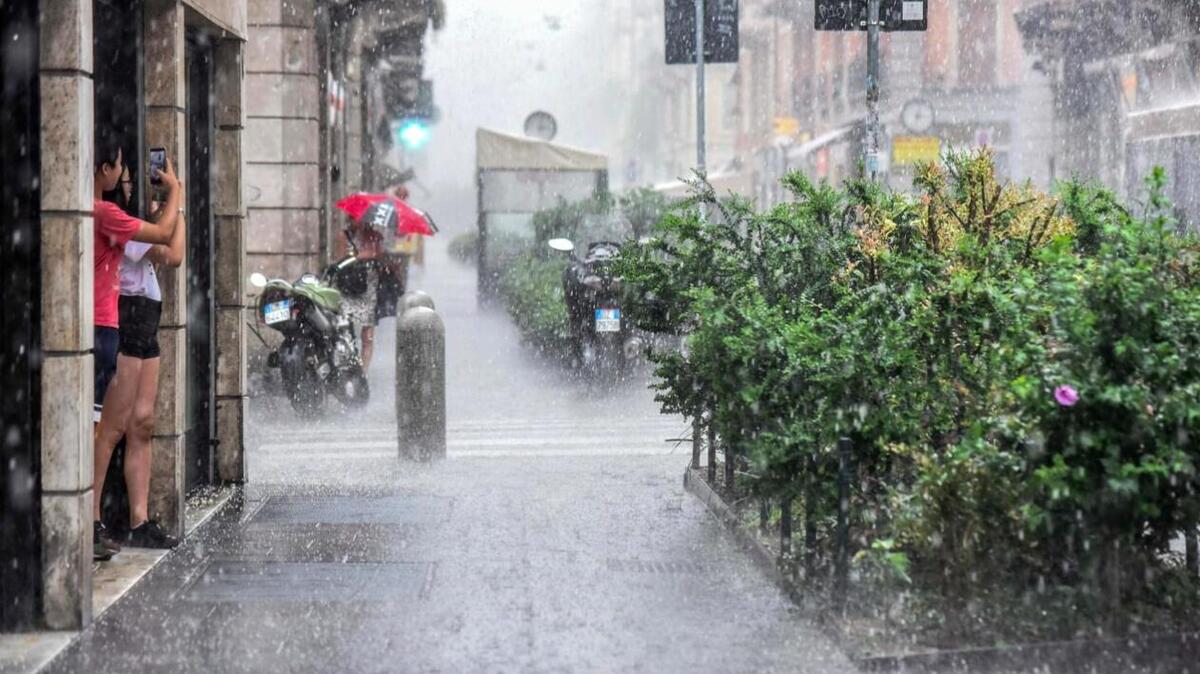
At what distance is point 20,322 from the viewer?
6.71 meters

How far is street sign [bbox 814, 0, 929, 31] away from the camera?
14.5 meters

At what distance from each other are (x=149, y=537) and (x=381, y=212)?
9.79 metres

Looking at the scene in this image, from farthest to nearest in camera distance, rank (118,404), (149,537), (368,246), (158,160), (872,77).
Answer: (368,246) < (872,77) < (149,537) < (158,160) < (118,404)

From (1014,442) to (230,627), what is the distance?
10.2ft

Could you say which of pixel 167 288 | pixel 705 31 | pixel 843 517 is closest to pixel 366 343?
pixel 705 31

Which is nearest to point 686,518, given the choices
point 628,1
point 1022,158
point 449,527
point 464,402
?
point 449,527

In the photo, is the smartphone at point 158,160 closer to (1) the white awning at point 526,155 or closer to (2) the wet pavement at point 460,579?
(2) the wet pavement at point 460,579

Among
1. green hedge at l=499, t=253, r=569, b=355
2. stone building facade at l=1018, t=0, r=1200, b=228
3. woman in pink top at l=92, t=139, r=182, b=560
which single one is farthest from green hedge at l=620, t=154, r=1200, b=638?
stone building facade at l=1018, t=0, r=1200, b=228

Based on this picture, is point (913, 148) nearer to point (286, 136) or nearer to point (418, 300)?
point (286, 136)

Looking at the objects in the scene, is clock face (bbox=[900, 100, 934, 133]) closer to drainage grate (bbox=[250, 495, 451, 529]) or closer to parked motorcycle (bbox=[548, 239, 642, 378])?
parked motorcycle (bbox=[548, 239, 642, 378])

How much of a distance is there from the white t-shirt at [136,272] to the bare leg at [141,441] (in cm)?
32

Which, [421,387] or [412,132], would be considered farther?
[412,132]

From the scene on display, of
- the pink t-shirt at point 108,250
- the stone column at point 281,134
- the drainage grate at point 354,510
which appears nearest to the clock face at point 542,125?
the stone column at point 281,134

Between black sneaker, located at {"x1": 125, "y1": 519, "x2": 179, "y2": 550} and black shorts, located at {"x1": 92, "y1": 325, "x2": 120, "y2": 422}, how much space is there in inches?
26.0
